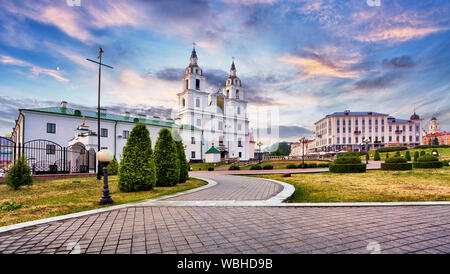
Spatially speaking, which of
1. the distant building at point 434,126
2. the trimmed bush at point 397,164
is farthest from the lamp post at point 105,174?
the distant building at point 434,126

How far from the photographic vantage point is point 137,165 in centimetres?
951

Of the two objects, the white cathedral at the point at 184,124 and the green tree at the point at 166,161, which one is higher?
the white cathedral at the point at 184,124

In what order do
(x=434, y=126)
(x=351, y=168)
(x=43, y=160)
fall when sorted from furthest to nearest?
1. (x=434, y=126)
2. (x=43, y=160)
3. (x=351, y=168)

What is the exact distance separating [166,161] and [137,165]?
211 cm

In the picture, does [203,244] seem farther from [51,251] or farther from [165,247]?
[51,251]

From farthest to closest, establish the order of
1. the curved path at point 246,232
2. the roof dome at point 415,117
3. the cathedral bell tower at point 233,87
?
the roof dome at point 415,117 → the cathedral bell tower at point 233,87 → the curved path at point 246,232

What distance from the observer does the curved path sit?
323 centimetres

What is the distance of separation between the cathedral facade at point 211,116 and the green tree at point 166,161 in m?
34.9

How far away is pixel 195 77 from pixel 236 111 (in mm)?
14702

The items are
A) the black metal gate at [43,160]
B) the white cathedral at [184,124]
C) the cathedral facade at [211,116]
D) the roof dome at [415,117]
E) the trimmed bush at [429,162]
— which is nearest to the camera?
the black metal gate at [43,160]

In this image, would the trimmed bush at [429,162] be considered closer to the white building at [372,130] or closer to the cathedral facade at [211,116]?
the cathedral facade at [211,116]

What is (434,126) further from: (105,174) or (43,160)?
(43,160)

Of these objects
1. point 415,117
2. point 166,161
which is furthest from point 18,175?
point 415,117

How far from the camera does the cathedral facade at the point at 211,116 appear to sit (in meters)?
49.9
